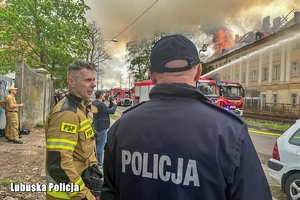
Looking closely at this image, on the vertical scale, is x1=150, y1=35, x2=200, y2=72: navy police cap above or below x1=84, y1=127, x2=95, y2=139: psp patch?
above

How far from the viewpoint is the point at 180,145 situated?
3.63 feet

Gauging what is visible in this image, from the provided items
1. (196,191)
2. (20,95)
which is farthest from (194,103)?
(20,95)

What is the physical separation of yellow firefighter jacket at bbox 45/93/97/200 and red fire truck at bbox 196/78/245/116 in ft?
46.2

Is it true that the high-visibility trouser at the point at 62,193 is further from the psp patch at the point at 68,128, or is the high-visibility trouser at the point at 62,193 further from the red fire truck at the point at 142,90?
the red fire truck at the point at 142,90

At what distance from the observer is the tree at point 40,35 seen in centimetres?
1335

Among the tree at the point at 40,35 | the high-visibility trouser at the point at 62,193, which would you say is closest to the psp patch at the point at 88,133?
the high-visibility trouser at the point at 62,193

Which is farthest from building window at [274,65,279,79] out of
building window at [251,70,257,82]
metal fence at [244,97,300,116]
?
building window at [251,70,257,82]

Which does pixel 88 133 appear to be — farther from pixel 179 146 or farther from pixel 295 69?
pixel 295 69

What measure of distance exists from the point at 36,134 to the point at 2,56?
6959 mm

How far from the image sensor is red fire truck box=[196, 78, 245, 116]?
16.1m

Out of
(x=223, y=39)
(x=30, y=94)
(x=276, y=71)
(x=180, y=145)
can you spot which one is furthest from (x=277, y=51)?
(x=180, y=145)

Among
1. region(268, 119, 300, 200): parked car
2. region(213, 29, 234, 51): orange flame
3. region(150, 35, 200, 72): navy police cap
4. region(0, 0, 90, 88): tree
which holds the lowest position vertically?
region(268, 119, 300, 200): parked car

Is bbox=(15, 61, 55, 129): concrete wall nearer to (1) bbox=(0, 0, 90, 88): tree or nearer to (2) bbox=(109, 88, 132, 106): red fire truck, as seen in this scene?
(1) bbox=(0, 0, 90, 88): tree

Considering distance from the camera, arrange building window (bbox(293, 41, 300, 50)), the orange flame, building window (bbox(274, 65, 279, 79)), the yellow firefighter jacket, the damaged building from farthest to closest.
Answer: the orange flame → building window (bbox(274, 65, 279, 79)) → the damaged building → building window (bbox(293, 41, 300, 50)) → the yellow firefighter jacket
